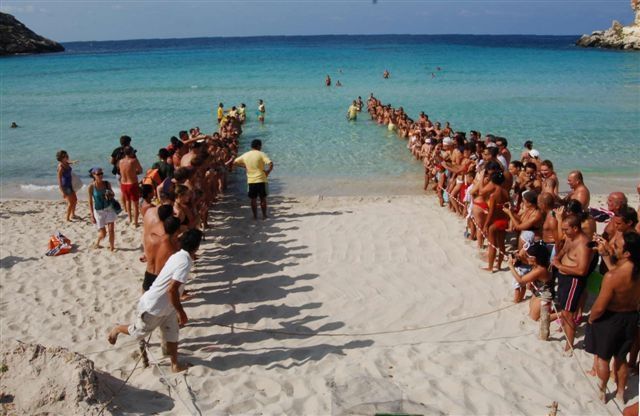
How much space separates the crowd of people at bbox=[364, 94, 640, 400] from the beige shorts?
3.85 m

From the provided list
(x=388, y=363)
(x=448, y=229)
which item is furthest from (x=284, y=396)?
(x=448, y=229)

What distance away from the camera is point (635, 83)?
113 ft

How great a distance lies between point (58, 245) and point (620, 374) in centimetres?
840

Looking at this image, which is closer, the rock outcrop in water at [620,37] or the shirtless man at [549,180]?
the shirtless man at [549,180]

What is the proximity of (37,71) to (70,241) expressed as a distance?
5048 cm

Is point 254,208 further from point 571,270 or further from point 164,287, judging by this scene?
point 571,270

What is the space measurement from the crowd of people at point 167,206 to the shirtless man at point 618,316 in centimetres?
390

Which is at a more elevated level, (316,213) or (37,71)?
(37,71)

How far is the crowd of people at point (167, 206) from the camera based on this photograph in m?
5.08

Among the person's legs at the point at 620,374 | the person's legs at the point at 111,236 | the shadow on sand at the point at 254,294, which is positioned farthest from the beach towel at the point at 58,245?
the person's legs at the point at 620,374

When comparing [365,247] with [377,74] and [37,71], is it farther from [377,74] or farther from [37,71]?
[37,71]

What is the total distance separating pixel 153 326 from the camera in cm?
513

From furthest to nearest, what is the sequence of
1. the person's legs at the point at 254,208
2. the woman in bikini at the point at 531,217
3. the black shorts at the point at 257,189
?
the person's legs at the point at 254,208 → the black shorts at the point at 257,189 → the woman in bikini at the point at 531,217

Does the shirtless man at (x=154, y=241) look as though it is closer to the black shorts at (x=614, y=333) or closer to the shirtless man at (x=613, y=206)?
the black shorts at (x=614, y=333)
